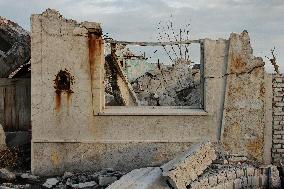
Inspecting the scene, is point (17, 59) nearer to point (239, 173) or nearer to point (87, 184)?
point (87, 184)

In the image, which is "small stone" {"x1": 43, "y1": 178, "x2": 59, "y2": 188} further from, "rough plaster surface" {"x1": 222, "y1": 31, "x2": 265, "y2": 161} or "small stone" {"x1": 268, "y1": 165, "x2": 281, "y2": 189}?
"small stone" {"x1": 268, "y1": 165, "x2": 281, "y2": 189}

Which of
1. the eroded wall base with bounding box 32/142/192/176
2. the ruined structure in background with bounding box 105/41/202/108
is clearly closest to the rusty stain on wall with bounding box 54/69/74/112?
the eroded wall base with bounding box 32/142/192/176

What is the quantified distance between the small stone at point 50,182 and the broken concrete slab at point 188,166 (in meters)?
2.02

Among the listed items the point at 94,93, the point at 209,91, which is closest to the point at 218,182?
the point at 209,91

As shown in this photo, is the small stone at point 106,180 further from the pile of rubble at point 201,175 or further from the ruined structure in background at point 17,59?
the ruined structure in background at point 17,59

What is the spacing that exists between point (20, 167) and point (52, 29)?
2.65 meters

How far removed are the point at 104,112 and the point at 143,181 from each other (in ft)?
6.76

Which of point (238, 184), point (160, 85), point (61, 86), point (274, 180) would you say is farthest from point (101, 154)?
point (160, 85)

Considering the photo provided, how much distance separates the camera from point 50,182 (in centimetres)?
770

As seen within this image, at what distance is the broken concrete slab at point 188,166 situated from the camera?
20.2 feet

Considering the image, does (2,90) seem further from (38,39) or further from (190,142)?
(190,142)

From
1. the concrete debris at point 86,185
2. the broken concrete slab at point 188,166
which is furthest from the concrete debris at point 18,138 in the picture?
the broken concrete slab at point 188,166

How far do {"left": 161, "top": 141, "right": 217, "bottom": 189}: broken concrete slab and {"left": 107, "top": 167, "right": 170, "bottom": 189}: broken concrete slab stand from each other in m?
0.13

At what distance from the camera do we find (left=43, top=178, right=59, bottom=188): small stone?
7613mm
